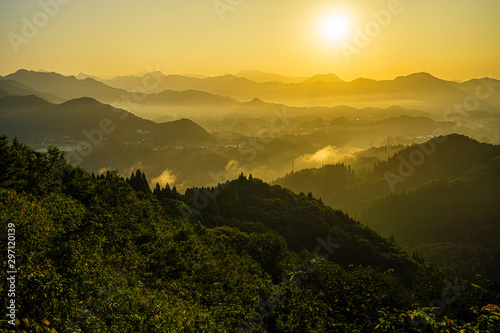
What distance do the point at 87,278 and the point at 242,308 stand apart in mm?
12438

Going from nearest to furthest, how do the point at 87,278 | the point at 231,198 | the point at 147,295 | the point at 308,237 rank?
the point at 87,278, the point at 147,295, the point at 308,237, the point at 231,198

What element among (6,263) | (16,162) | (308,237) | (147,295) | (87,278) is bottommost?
(308,237)

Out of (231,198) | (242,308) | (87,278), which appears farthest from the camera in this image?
(231,198)

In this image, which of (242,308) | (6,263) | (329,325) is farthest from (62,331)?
(329,325)

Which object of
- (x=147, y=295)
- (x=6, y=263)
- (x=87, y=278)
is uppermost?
(x=6, y=263)

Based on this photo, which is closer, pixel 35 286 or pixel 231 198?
pixel 35 286

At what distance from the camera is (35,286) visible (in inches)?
715

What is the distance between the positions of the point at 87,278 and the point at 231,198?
124m

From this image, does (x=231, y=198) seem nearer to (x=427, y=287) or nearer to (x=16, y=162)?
(x=427, y=287)

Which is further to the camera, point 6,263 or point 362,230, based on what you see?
point 362,230

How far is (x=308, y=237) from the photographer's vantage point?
137 metres

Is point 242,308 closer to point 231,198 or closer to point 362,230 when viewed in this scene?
point 231,198

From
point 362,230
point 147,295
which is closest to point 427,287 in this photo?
point 147,295

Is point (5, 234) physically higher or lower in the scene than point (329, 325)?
higher
